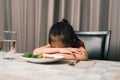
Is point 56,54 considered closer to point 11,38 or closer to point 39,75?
point 11,38

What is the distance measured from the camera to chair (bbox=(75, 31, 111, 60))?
2033 millimetres

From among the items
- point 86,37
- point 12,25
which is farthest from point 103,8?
point 12,25

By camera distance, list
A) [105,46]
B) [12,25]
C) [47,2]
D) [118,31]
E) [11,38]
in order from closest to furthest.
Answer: [11,38]
[105,46]
[118,31]
[47,2]
[12,25]

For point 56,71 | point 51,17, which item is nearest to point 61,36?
point 56,71

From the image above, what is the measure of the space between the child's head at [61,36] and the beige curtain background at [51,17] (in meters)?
0.73

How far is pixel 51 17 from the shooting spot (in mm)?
2678

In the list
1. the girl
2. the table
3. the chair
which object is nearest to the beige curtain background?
the chair

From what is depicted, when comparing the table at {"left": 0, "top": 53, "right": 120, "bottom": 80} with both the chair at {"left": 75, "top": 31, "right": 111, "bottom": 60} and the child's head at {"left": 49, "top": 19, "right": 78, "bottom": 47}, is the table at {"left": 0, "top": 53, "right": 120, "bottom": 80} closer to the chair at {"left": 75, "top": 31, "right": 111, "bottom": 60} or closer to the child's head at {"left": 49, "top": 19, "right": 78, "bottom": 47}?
the child's head at {"left": 49, "top": 19, "right": 78, "bottom": 47}

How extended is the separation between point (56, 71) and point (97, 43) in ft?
2.74

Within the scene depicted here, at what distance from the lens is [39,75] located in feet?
4.02

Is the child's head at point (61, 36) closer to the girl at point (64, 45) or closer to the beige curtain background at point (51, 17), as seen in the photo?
the girl at point (64, 45)

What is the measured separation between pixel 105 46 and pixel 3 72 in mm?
1035

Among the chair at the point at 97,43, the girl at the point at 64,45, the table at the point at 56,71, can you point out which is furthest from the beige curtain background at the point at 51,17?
the table at the point at 56,71

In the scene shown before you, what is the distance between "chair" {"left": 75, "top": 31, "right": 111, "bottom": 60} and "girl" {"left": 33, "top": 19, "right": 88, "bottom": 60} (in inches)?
8.0
